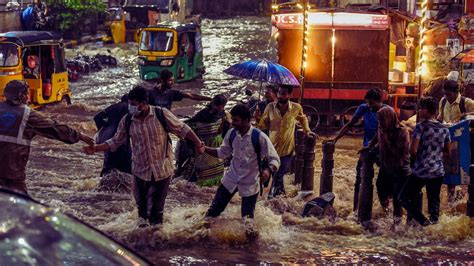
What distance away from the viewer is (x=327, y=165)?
11594mm

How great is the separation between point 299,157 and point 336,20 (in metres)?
6.33

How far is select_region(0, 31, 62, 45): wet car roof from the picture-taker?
19.6 meters

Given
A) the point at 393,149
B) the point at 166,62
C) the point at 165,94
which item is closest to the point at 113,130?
the point at 165,94

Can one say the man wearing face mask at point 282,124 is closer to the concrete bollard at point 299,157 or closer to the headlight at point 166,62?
the concrete bollard at point 299,157

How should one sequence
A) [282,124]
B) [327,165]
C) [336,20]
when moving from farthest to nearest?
[336,20] < [327,165] < [282,124]

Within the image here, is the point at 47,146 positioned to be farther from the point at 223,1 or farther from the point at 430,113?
the point at 223,1

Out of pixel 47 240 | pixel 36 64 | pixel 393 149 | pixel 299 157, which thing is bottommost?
pixel 299 157

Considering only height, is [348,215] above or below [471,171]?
below

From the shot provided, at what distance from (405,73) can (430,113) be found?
9355 mm

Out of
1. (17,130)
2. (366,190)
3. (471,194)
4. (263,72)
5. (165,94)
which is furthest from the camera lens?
(263,72)

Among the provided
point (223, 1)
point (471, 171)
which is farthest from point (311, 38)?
point (223, 1)

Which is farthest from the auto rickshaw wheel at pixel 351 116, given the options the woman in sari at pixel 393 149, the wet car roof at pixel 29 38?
the woman in sari at pixel 393 149

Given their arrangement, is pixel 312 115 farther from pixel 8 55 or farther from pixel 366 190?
pixel 366 190

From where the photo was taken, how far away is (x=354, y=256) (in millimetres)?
9305
